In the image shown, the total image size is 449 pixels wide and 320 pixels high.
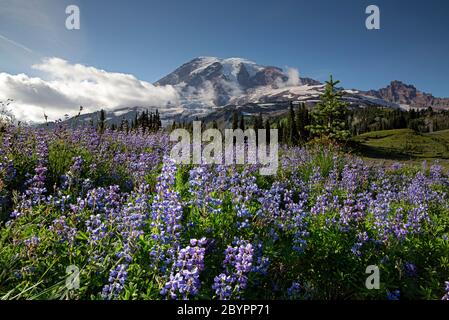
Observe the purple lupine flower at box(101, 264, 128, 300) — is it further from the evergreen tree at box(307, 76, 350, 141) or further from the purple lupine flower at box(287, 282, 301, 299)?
the evergreen tree at box(307, 76, 350, 141)

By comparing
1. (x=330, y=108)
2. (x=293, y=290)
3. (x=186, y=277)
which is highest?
(x=330, y=108)

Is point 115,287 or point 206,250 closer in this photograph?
point 115,287

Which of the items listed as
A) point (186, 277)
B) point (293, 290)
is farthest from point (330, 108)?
point (186, 277)

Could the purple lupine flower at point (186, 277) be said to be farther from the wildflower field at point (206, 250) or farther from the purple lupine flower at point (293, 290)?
the purple lupine flower at point (293, 290)

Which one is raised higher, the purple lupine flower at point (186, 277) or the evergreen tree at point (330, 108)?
the evergreen tree at point (330, 108)

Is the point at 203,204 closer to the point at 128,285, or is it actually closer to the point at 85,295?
the point at 128,285

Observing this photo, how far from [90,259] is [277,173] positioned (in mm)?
6676

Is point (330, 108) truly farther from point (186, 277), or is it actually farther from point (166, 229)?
point (186, 277)

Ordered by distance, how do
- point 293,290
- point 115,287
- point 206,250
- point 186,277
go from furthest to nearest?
point 206,250
point 293,290
point 115,287
point 186,277

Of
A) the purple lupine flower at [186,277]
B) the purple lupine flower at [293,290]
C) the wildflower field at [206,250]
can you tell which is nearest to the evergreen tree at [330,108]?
the wildflower field at [206,250]

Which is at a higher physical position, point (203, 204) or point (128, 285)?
point (203, 204)

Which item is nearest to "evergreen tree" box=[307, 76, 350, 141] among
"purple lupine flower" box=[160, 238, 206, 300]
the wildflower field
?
the wildflower field
